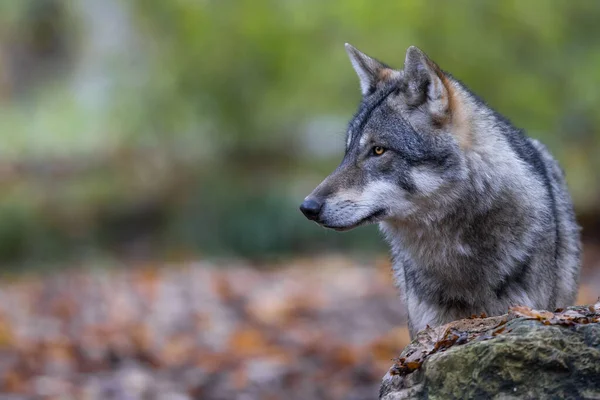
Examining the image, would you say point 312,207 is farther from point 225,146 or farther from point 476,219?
point 225,146

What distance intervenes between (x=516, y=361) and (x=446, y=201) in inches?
58.8

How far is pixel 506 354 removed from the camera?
285cm

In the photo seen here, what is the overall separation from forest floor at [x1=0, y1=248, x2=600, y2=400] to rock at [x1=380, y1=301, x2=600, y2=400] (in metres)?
3.11

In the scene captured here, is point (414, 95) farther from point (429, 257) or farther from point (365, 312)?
point (365, 312)

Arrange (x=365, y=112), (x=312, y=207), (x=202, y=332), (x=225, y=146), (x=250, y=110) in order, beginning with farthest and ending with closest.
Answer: (x=225, y=146) < (x=250, y=110) < (x=202, y=332) < (x=365, y=112) < (x=312, y=207)

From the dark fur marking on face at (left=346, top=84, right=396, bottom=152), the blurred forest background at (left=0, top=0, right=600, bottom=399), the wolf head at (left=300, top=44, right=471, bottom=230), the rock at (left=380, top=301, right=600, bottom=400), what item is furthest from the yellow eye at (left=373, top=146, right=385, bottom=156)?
the blurred forest background at (left=0, top=0, right=600, bottom=399)

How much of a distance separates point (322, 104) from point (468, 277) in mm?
13244

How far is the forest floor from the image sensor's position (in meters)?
6.48

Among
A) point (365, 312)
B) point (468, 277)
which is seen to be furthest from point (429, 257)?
point (365, 312)

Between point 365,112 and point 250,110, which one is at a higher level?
point 250,110

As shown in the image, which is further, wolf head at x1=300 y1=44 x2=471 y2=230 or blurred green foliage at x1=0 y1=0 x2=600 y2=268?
blurred green foliage at x1=0 y1=0 x2=600 y2=268

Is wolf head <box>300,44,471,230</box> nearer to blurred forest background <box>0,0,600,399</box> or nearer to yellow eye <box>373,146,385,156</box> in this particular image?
yellow eye <box>373,146,385,156</box>

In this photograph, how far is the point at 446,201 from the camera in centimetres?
420

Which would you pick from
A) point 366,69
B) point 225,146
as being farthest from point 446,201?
point 225,146
